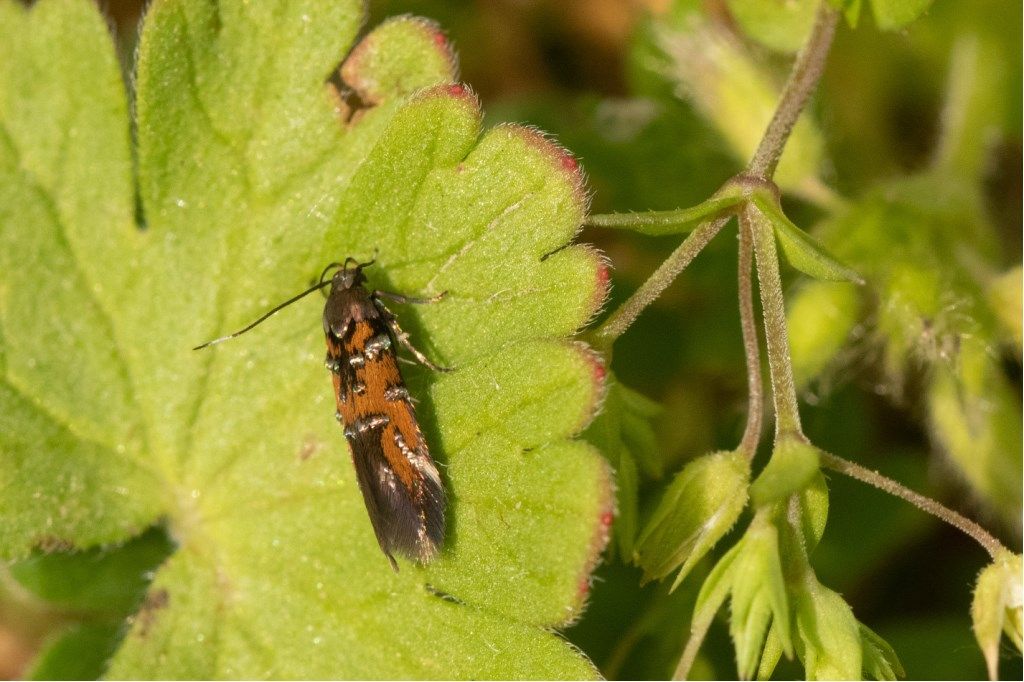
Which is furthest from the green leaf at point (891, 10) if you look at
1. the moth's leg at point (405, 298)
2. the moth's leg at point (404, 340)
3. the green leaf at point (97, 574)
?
the green leaf at point (97, 574)

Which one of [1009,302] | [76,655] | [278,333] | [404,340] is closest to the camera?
[404,340]

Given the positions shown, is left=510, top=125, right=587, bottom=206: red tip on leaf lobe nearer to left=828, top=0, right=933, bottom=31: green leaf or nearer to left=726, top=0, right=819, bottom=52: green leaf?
left=828, top=0, right=933, bottom=31: green leaf

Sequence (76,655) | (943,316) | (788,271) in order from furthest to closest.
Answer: (788,271), (76,655), (943,316)

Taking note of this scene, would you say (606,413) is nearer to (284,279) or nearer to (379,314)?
(379,314)

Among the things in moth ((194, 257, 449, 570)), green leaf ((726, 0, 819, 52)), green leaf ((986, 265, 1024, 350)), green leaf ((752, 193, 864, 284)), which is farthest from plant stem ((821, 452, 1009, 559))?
green leaf ((726, 0, 819, 52))

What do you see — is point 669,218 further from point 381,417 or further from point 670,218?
point 381,417

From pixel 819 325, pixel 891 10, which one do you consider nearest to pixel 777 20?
pixel 891 10

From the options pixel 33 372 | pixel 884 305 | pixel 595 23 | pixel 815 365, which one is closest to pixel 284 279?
pixel 33 372

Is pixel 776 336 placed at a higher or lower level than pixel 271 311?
higher
